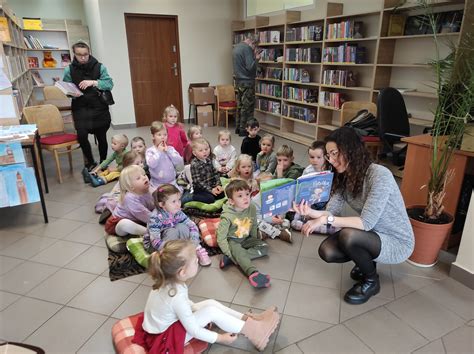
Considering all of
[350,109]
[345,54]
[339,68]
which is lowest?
[350,109]

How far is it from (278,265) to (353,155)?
3.24 feet

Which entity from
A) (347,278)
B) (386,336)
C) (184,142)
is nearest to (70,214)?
(184,142)

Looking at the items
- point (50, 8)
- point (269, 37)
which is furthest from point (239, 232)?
point (50, 8)

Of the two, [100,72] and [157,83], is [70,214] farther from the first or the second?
[157,83]

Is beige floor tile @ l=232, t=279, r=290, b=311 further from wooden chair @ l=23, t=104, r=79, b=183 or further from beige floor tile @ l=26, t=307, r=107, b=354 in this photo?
wooden chair @ l=23, t=104, r=79, b=183

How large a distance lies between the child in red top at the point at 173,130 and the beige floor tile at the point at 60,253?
1.73 m

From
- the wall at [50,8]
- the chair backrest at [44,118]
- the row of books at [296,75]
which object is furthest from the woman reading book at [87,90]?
the wall at [50,8]

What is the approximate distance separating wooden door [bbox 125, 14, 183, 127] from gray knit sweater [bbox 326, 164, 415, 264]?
19.4 ft

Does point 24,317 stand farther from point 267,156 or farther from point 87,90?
point 87,90

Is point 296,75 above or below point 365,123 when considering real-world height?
above

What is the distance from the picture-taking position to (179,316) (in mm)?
1476

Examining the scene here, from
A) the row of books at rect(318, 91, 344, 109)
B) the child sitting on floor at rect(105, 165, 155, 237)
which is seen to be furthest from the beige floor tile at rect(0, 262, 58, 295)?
the row of books at rect(318, 91, 344, 109)

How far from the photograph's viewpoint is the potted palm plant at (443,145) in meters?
2.14

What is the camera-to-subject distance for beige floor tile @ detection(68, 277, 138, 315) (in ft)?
6.49
